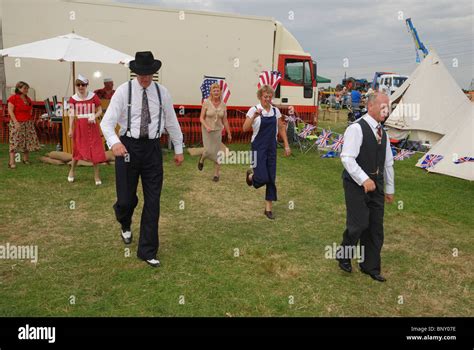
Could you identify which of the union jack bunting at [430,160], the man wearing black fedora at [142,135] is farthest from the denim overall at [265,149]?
the union jack bunting at [430,160]

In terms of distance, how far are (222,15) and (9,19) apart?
18.1 ft

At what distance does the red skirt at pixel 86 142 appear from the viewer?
766 cm

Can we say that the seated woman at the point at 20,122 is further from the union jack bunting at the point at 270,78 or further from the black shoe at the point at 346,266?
the black shoe at the point at 346,266

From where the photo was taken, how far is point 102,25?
11133mm

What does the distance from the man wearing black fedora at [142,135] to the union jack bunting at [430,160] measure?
26.1 feet

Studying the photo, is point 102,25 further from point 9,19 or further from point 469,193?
point 469,193

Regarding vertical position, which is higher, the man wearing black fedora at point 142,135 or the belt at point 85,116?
the belt at point 85,116

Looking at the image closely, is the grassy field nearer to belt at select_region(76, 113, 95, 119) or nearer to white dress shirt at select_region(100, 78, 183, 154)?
belt at select_region(76, 113, 95, 119)

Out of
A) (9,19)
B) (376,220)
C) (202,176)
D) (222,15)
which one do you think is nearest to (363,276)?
(376,220)

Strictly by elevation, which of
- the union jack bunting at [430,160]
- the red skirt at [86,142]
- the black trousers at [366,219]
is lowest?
the black trousers at [366,219]

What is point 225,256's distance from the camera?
192 inches

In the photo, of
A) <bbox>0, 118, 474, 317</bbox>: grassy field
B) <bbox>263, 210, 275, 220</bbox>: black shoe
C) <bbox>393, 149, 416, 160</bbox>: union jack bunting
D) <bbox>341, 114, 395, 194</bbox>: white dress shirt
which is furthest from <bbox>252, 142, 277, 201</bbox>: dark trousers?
<bbox>393, 149, 416, 160</bbox>: union jack bunting

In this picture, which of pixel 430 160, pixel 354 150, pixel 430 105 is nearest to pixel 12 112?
pixel 354 150
